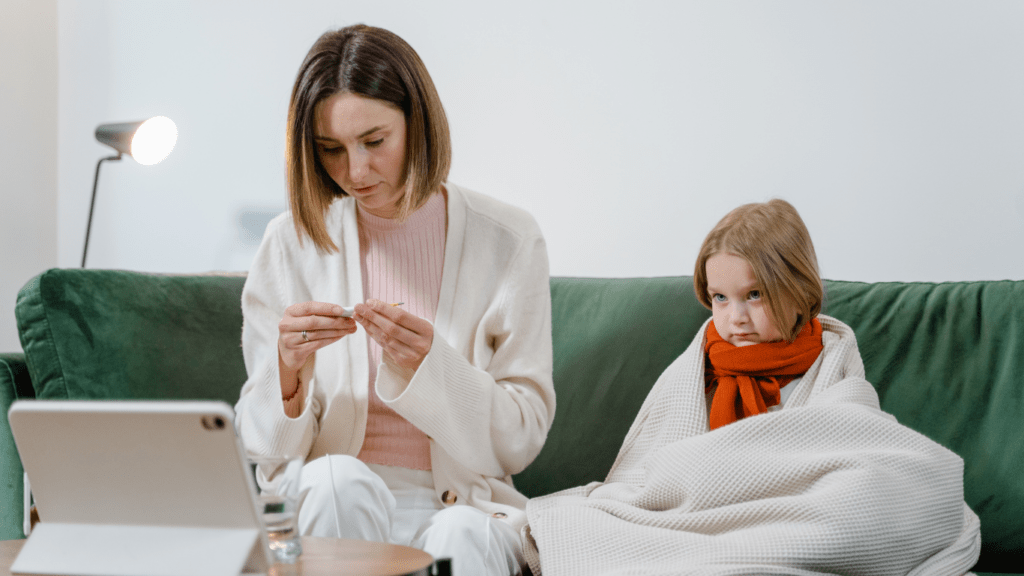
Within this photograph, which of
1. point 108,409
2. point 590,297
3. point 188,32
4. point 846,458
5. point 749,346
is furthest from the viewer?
point 188,32

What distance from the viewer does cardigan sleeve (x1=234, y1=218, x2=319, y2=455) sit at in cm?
121

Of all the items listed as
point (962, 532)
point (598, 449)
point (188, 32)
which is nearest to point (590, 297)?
point (598, 449)

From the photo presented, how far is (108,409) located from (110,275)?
1.02 metres

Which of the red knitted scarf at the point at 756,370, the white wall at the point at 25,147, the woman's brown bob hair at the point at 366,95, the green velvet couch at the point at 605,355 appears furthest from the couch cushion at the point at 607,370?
the white wall at the point at 25,147

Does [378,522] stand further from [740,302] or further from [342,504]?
[740,302]

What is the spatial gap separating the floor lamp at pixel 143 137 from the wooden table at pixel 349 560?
151cm

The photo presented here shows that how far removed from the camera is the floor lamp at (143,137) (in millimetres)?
2145

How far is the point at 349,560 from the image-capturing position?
2.45ft

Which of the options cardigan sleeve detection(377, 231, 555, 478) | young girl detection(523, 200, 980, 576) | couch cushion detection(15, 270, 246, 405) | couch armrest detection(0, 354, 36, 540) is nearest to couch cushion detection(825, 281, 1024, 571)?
young girl detection(523, 200, 980, 576)

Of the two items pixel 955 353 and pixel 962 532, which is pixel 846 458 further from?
pixel 955 353

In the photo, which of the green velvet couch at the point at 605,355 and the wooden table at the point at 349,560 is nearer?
the wooden table at the point at 349,560

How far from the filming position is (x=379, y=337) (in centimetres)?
117

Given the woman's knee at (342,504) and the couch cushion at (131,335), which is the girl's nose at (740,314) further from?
the couch cushion at (131,335)

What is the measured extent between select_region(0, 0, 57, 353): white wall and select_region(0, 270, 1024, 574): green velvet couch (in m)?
1.13
